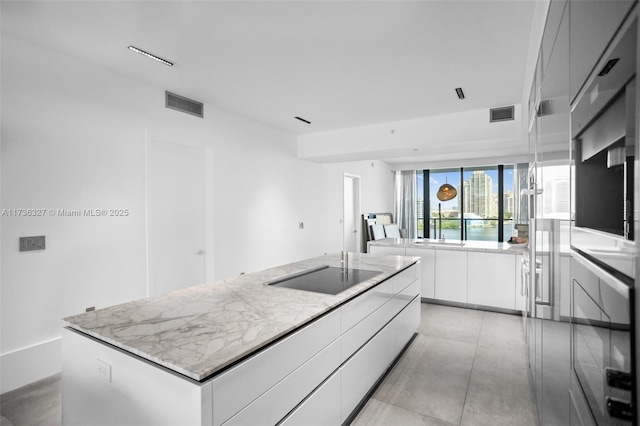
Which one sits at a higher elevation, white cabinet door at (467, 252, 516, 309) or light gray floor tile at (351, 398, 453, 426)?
white cabinet door at (467, 252, 516, 309)

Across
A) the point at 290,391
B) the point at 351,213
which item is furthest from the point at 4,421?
the point at 351,213

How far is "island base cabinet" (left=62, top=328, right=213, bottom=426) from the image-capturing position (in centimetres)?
104

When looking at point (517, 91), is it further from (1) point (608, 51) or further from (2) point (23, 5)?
(2) point (23, 5)

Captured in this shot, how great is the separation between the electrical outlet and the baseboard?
1.93 metres

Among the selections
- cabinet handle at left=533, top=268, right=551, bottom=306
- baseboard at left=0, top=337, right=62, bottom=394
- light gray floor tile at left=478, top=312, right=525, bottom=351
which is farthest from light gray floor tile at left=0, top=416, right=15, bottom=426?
light gray floor tile at left=478, top=312, right=525, bottom=351

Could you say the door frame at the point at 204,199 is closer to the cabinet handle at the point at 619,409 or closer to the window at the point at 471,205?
the cabinet handle at the point at 619,409

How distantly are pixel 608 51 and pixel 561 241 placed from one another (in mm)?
723

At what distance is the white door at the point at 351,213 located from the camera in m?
7.55

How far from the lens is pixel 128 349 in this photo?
1.22m

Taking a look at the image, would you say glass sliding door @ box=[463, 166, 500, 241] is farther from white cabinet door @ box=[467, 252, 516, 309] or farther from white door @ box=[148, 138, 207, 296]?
white door @ box=[148, 138, 207, 296]

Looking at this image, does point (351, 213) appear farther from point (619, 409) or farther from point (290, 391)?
point (619, 409)

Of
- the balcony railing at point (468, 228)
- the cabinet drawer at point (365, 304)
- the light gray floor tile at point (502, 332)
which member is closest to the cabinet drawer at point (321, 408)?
the cabinet drawer at point (365, 304)

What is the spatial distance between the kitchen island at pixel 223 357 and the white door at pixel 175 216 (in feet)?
5.97

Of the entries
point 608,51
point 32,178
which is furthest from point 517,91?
point 32,178
